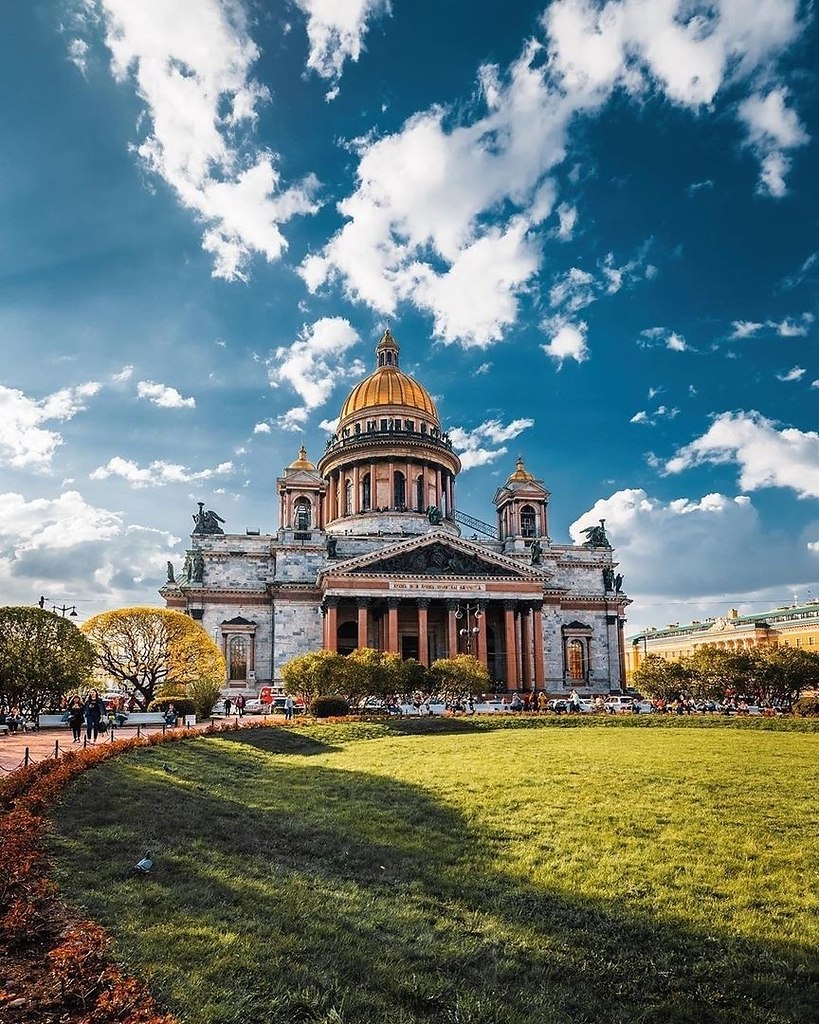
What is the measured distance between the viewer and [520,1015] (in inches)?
264

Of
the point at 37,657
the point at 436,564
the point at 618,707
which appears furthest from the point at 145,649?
the point at 618,707

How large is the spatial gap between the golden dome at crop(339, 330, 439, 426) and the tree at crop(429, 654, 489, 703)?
35.0 m

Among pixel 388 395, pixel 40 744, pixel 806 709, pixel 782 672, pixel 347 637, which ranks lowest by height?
Result: pixel 806 709

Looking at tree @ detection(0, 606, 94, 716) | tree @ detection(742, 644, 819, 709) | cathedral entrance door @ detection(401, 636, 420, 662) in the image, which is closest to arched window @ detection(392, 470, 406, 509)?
cathedral entrance door @ detection(401, 636, 420, 662)

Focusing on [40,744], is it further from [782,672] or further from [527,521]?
[527,521]

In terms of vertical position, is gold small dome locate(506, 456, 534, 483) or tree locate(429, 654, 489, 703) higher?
gold small dome locate(506, 456, 534, 483)

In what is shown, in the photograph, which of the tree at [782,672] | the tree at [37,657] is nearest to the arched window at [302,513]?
the tree at [37,657]

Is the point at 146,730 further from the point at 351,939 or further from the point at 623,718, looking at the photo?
the point at 351,939

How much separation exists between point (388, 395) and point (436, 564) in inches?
885

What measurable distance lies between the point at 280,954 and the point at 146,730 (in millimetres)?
27474

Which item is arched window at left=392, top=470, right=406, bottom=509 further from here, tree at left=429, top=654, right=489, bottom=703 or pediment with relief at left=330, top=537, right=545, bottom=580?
tree at left=429, top=654, right=489, bottom=703

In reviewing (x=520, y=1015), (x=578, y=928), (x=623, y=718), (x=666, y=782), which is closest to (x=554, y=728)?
(x=623, y=718)

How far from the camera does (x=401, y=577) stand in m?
55.0

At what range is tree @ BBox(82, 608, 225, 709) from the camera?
4069cm
